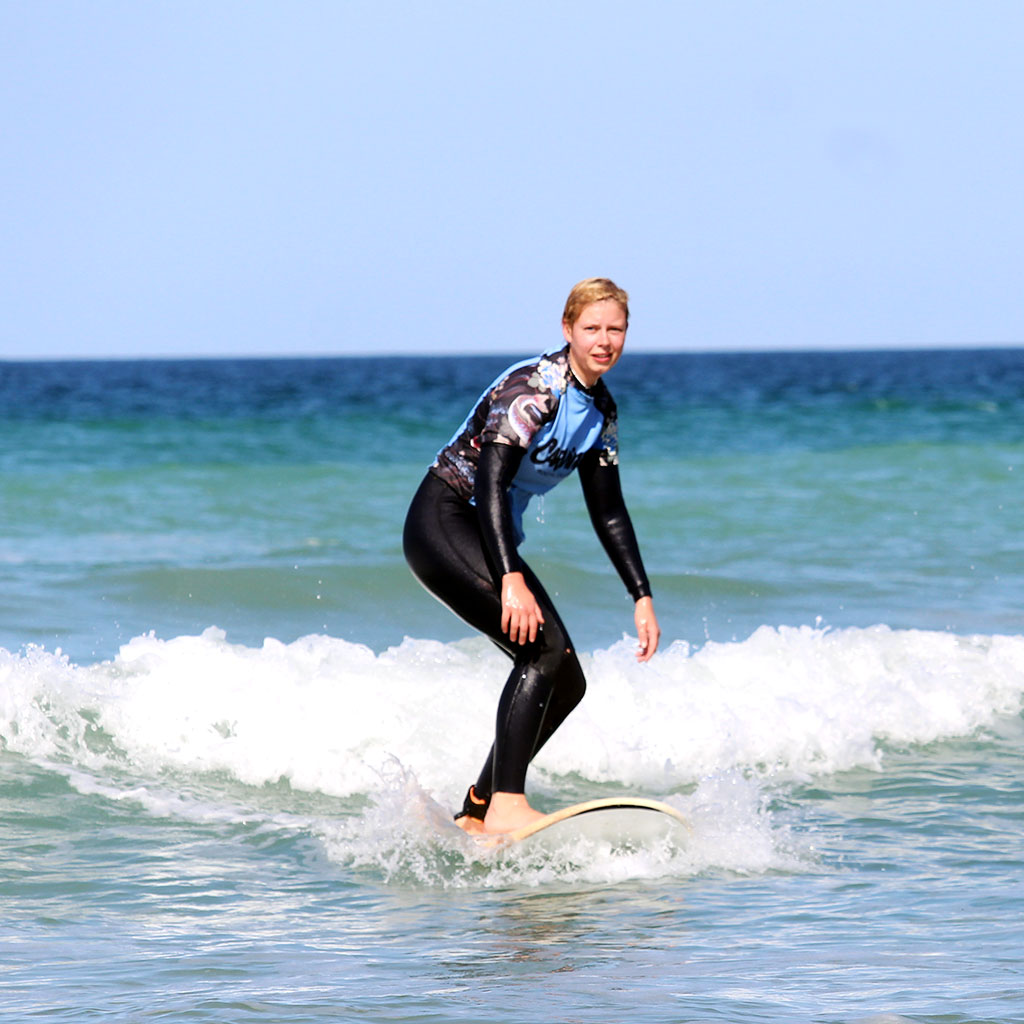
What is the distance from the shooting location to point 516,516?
497 centimetres

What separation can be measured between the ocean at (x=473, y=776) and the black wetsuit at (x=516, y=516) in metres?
0.48

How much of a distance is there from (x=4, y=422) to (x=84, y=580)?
812 inches

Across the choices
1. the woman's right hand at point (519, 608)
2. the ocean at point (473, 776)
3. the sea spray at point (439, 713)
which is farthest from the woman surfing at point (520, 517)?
the sea spray at point (439, 713)

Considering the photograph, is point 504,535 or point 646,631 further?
point 646,631

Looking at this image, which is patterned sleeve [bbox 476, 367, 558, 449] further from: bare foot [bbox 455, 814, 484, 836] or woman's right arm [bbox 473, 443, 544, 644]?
bare foot [bbox 455, 814, 484, 836]

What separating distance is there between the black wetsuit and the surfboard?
0.15 metres

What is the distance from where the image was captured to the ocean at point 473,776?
4.02m

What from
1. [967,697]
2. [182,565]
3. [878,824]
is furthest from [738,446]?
[878,824]

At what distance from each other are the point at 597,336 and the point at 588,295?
0.14 meters

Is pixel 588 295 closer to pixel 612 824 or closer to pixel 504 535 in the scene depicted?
pixel 504 535

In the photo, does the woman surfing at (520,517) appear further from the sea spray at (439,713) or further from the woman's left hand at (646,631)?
the sea spray at (439,713)

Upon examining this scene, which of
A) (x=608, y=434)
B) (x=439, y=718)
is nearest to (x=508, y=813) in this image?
(x=608, y=434)

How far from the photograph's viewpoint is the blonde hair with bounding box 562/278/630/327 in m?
4.70

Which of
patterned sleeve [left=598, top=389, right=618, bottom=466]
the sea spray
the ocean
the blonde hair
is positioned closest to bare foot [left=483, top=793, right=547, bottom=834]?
the ocean
